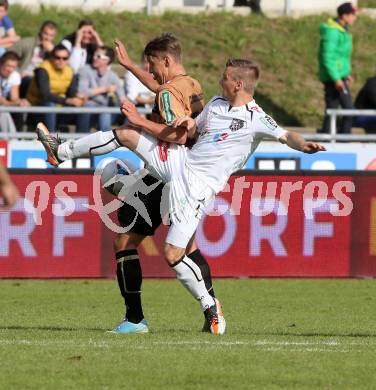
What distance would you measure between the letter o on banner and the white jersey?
545 cm

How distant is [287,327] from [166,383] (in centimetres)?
356

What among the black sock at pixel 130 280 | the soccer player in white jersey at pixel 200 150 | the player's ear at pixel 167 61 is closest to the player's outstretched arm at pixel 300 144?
the soccer player in white jersey at pixel 200 150

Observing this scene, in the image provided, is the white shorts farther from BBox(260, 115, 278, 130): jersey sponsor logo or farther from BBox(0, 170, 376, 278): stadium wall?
BBox(0, 170, 376, 278): stadium wall

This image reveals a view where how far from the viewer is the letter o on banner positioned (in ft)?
52.8

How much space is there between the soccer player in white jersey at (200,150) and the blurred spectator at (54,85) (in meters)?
8.54

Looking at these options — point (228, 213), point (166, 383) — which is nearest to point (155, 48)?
point (166, 383)

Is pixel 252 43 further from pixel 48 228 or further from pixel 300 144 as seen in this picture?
pixel 300 144

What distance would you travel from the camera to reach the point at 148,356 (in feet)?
30.3

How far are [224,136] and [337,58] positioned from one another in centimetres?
1071

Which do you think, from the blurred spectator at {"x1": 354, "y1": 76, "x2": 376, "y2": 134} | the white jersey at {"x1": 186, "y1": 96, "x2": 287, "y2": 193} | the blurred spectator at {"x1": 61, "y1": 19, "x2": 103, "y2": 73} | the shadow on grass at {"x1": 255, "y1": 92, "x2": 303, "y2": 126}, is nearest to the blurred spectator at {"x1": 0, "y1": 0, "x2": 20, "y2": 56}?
the blurred spectator at {"x1": 61, "y1": 19, "x2": 103, "y2": 73}

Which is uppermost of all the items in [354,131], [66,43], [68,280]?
[66,43]

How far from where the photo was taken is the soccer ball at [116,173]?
10.8 m

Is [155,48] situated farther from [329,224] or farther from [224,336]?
[329,224]

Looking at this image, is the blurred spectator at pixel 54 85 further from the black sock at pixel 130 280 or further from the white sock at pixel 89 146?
the white sock at pixel 89 146
